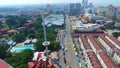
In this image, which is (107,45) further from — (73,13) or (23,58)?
(73,13)

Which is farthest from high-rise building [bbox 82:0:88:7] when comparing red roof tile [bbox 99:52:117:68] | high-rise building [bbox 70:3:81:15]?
red roof tile [bbox 99:52:117:68]

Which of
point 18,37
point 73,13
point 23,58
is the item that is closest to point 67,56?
point 23,58

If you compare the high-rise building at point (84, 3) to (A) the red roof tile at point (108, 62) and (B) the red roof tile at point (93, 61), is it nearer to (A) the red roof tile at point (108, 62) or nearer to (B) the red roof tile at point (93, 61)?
(B) the red roof tile at point (93, 61)

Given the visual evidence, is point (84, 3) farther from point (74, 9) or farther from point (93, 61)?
point (93, 61)

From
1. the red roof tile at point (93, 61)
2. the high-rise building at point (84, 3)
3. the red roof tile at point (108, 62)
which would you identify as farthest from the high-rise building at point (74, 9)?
the red roof tile at point (108, 62)

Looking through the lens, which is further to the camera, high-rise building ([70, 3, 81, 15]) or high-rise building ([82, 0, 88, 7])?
high-rise building ([82, 0, 88, 7])

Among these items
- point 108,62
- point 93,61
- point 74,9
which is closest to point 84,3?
point 74,9

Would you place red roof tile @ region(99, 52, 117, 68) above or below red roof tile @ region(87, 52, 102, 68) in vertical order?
above

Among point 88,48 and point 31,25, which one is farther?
point 31,25

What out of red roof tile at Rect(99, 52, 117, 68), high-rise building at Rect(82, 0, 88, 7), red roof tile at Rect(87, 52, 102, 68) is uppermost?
high-rise building at Rect(82, 0, 88, 7)

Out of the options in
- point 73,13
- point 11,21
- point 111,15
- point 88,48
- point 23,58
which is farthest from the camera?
point 73,13

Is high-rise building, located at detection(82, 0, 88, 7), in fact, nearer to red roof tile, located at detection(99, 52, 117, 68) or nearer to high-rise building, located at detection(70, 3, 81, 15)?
high-rise building, located at detection(70, 3, 81, 15)
